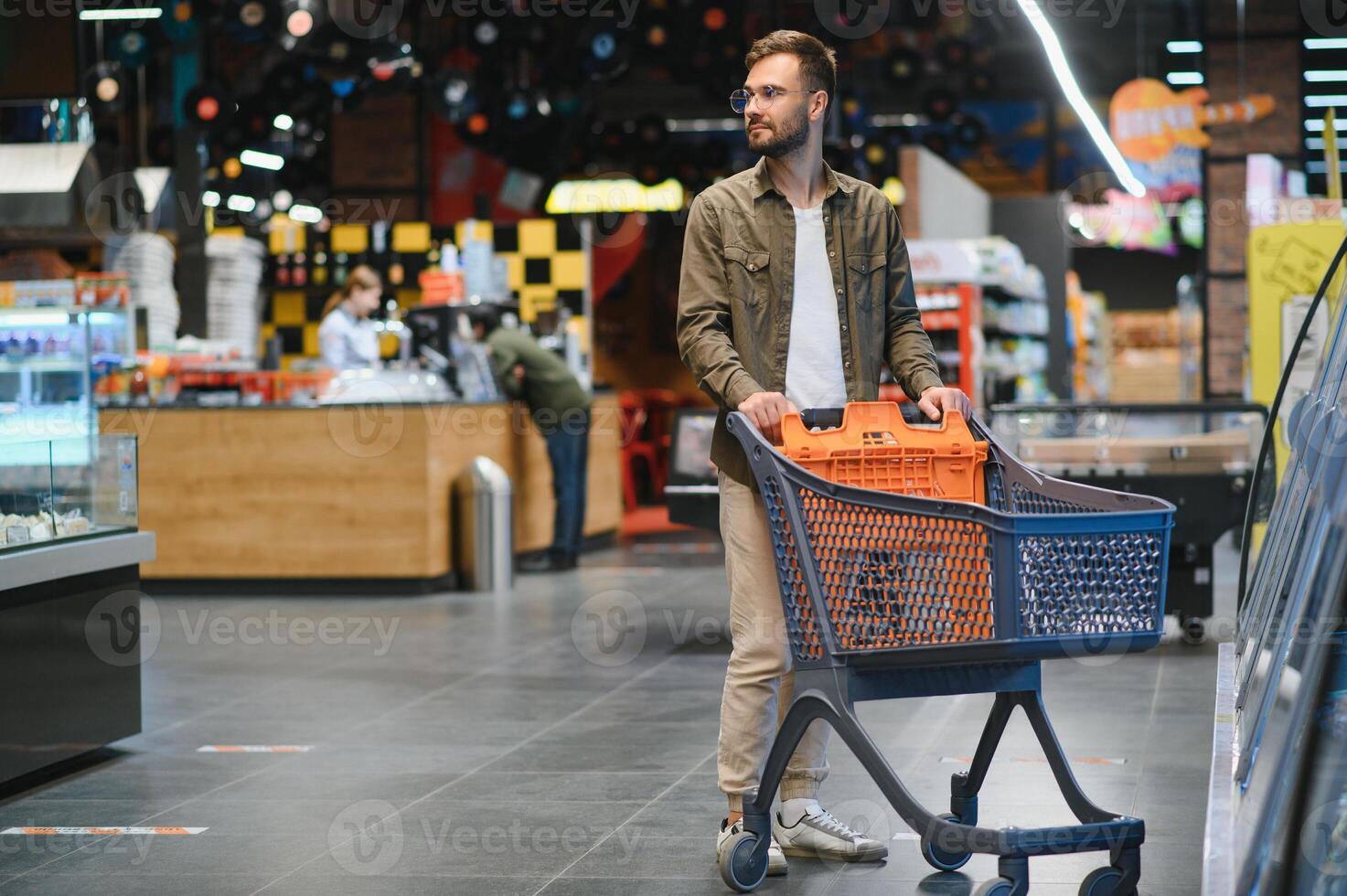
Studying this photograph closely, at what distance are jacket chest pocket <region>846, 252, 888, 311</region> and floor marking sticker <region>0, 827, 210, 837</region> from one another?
1.98 m

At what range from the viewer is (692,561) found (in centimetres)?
1041

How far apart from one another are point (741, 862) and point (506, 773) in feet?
4.58

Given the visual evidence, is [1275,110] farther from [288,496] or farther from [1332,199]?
[288,496]

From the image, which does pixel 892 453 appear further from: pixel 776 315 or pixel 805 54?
pixel 805 54

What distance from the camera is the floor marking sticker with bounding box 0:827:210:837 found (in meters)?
3.88

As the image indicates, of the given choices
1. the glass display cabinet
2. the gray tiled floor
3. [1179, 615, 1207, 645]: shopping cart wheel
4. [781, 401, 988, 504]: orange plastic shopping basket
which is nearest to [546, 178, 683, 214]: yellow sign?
the gray tiled floor

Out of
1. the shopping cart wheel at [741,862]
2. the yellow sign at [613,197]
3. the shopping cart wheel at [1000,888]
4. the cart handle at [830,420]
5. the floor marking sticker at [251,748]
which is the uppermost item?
the yellow sign at [613,197]

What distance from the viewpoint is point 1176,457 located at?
652cm

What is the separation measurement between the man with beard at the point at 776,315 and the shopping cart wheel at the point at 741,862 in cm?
7

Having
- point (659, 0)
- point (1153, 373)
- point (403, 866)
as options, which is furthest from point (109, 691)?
point (1153, 373)

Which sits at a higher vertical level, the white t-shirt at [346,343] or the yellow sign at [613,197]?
the yellow sign at [613,197]

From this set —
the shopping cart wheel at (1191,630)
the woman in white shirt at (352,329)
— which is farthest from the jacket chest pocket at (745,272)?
the woman in white shirt at (352,329)

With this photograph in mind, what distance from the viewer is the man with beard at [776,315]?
10.9 ft

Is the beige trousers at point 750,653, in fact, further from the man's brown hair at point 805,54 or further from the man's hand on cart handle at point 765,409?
the man's brown hair at point 805,54
